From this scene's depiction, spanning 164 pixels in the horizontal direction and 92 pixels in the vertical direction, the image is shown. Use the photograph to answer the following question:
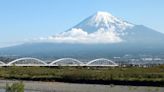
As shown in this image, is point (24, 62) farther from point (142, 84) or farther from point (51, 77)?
point (142, 84)

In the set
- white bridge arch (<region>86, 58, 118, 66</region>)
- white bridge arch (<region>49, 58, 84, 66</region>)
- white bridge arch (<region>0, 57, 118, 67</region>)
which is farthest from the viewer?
white bridge arch (<region>86, 58, 118, 66</region>)

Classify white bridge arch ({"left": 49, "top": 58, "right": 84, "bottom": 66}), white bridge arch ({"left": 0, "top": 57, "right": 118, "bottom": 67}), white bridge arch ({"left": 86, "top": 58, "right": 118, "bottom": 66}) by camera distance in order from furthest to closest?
white bridge arch ({"left": 86, "top": 58, "right": 118, "bottom": 66})
white bridge arch ({"left": 49, "top": 58, "right": 84, "bottom": 66})
white bridge arch ({"left": 0, "top": 57, "right": 118, "bottom": 67})

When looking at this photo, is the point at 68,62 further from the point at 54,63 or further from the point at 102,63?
the point at 102,63

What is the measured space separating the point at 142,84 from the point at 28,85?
10.9 metres

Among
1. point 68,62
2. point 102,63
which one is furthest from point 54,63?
point 102,63

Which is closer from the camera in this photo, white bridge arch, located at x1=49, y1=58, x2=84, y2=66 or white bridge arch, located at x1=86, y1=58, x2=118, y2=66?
white bridge arch, located at x1=49, y1=58, x2=84, y2=66

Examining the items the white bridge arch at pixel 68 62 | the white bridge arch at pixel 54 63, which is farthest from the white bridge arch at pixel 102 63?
the white bridge arch at pixel 68 62

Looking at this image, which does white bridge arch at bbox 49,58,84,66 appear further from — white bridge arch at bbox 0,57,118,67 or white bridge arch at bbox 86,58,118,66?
white bridge arch at bbox 86,58,118,66

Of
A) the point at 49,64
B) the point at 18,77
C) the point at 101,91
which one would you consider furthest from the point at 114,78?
the point at 49,64

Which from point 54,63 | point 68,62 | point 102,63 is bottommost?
point 54,63

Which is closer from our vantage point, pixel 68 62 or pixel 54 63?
pixel 54 63

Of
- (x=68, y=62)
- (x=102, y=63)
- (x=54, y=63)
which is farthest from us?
(x=102, y=63)

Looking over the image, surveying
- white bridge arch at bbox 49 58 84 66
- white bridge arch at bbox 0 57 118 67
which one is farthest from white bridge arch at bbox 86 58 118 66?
white bridge arch at bbox 49 58 84 66

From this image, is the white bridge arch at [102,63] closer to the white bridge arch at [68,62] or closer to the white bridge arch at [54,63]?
the white bridge arch at [54,63]
